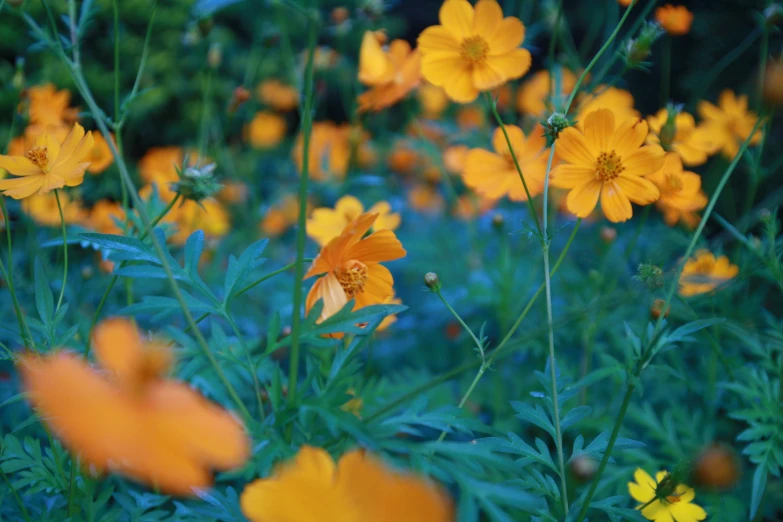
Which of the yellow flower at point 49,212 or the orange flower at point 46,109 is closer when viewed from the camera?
the orange flower at point 46,109

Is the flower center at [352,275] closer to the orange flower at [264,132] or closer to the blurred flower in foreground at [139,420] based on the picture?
the blurred flower in foreground at [139,420]

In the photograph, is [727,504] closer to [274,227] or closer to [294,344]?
[294,344]

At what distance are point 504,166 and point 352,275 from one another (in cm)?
50

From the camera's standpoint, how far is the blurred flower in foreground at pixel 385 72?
125 cm

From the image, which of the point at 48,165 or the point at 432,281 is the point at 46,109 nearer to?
the point at 48,165

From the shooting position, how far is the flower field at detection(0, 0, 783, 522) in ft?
1.77

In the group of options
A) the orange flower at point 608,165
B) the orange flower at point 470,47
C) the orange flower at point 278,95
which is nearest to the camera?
the orange flower at point 608,165

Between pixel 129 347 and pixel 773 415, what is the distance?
0.93m

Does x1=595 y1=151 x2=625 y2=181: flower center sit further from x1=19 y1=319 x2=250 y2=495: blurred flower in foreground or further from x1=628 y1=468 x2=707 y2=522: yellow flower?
x1=19 y1=319 x2=250 y2=495: blurred flower in foreground

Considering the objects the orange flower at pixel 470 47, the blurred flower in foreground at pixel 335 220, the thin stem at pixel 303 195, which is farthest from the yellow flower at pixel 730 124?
the thin stem at pixel 303 195

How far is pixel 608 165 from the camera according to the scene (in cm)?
86

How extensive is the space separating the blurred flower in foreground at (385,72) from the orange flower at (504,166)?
24 cm

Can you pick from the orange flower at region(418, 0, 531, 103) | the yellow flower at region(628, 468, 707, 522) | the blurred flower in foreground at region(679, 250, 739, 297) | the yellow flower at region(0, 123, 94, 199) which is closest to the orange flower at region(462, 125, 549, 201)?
the orange flower at region(418, 0, 531, 103)

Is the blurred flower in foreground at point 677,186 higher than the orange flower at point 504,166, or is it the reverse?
the blurred flower in foreground at point 677,186
